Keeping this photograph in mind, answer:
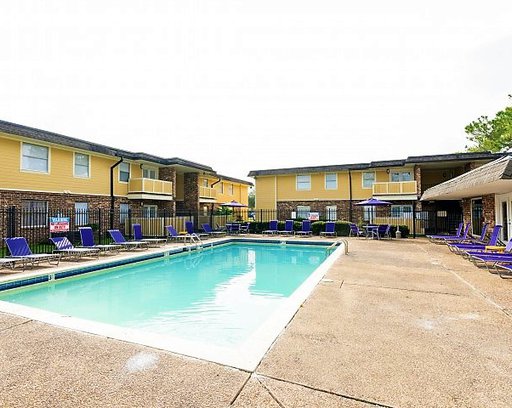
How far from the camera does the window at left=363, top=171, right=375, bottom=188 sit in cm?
2377

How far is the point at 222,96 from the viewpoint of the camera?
14906mm

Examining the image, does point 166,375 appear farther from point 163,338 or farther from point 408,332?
point 408,332

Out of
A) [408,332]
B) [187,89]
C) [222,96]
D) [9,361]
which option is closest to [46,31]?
[187,89]

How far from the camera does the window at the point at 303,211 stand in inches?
1002

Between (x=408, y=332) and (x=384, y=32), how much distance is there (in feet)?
28.9

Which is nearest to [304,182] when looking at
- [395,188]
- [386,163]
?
[386,163]

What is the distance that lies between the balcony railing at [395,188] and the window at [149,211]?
53.2 feet

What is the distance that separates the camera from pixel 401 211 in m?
22.8

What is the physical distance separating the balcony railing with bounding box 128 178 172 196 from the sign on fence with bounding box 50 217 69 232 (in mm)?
5481

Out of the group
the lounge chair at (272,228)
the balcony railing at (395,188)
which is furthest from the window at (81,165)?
the balcony railing at (395,188)

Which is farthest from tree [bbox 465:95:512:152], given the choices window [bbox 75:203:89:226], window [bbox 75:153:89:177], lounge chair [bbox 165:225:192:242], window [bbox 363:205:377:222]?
window [bbox 75:203:89:226]

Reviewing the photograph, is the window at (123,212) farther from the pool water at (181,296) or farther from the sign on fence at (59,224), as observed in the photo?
the pool water at (181,296)

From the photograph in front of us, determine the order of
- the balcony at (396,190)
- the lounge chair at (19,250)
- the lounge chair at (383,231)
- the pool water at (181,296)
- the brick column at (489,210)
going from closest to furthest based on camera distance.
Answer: the pool water at (181,296), the lounge chair at (19,250), the brick column at (489,210), the lounge chair at (383,231), the balcony at (396,190)

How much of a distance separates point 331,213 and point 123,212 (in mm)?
15603
